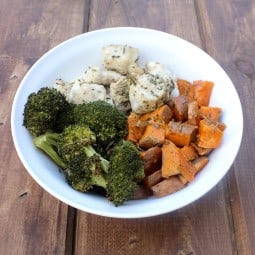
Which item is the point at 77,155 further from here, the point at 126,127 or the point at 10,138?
the point at 10,138

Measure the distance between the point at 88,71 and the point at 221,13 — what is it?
0.75 metres

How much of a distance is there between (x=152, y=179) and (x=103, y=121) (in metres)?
0.23

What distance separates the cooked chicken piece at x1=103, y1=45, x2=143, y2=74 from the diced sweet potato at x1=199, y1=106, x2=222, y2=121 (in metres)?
0.26

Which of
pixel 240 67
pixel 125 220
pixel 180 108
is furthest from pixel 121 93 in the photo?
pixel 240 67

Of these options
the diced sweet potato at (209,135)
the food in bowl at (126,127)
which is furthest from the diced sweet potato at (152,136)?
the diced sweet potato at (209,135)

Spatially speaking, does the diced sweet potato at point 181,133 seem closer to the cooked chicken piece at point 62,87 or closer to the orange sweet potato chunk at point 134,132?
the orange sweet potato chunk at point 134,132

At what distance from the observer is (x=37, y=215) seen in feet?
3.80

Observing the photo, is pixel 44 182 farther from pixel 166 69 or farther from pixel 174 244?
pixel 166 69

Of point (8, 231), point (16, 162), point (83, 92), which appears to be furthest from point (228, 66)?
point (8, 231)

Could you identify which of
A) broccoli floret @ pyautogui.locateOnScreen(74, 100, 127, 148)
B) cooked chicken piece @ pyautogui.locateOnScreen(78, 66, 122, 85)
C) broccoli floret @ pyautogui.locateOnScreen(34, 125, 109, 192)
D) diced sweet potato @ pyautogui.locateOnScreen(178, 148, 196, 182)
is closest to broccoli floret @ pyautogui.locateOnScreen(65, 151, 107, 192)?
broccoli floret @ pyautogui.locateOnScreen(34, 125, 109, 192)

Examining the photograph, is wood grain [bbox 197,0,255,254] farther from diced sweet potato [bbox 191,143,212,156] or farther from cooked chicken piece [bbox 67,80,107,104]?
cooked chicken piece [bbox 67,80,107,104]

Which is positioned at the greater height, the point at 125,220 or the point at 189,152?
the point at 189,152

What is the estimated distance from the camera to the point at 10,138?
1353 mm

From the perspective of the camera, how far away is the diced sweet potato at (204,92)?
1.29 m
